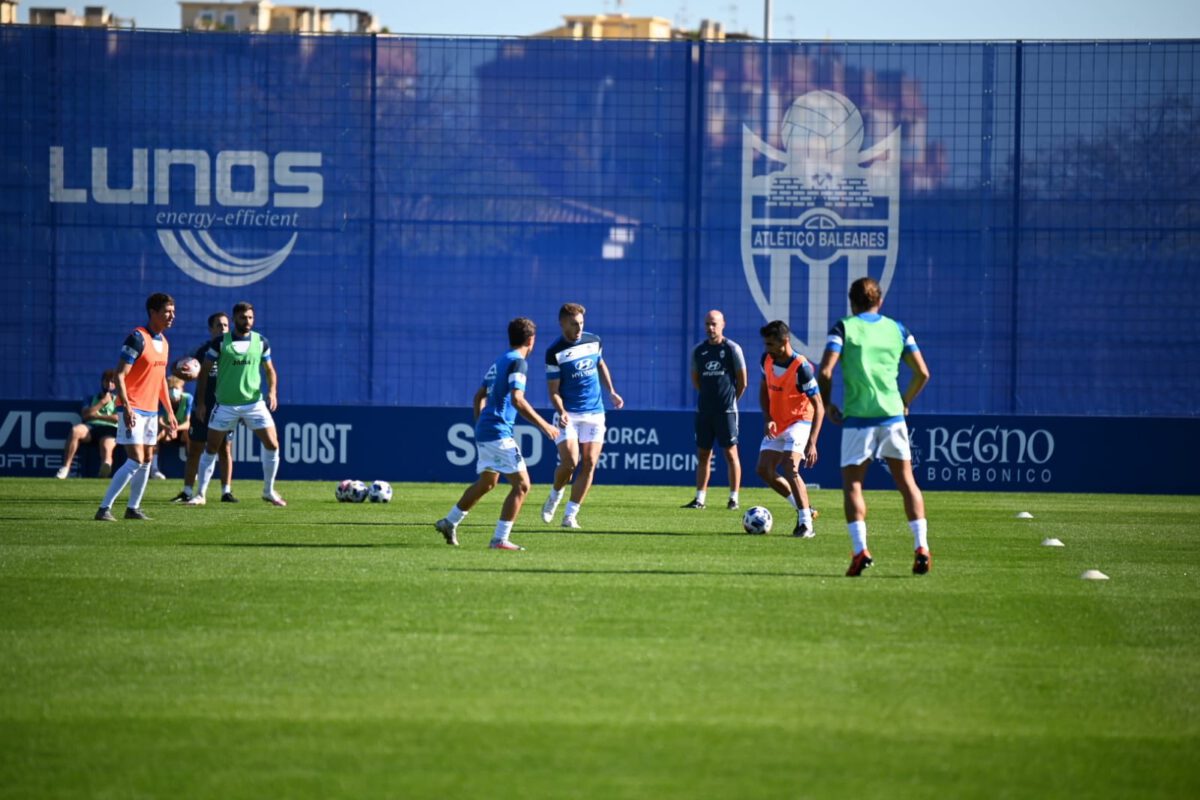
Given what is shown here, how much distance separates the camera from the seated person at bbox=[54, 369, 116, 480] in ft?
80.2

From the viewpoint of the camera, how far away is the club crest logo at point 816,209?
990 inches

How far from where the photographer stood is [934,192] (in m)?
25.3

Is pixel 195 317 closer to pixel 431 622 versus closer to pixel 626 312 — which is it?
pixel 626 312

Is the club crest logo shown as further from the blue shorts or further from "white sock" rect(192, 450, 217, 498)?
"white sock" rect(192, 450, 217, 498)

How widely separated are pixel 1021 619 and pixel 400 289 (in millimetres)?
16986

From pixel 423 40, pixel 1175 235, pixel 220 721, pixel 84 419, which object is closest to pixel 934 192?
pixel 1175 235

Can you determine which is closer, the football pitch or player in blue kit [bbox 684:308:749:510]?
the football pitch

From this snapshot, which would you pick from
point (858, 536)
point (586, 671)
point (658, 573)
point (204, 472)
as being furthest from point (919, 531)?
point (204, 472)

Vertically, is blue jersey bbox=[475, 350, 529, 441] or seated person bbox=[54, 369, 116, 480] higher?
blue jersey bbox=[475, 350, 529, 441]

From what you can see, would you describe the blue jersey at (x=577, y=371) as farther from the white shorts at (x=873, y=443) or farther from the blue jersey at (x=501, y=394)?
the white shorts at (x=873, y=443)

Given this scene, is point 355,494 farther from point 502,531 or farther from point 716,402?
point 502,531

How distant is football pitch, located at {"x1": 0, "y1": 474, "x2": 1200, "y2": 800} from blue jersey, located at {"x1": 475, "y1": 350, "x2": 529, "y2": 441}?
96 centimetres

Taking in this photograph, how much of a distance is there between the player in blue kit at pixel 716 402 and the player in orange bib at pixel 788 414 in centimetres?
281

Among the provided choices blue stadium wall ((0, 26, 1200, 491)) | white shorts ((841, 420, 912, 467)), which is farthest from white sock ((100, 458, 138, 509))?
blue stadium wall ((0, 26, 1200, 491))
